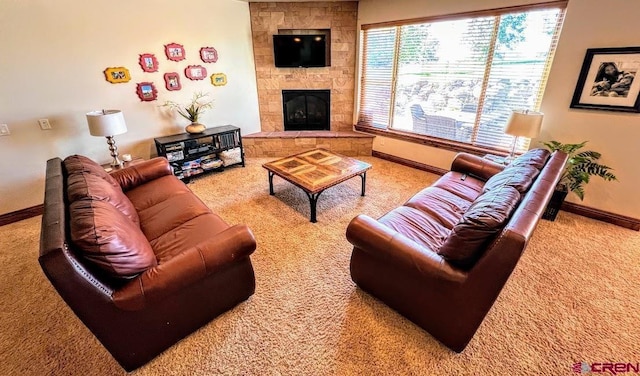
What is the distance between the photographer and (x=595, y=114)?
8.86 feet

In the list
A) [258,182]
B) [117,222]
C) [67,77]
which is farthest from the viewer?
[258,182]

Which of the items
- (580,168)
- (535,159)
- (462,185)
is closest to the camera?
(535,159)

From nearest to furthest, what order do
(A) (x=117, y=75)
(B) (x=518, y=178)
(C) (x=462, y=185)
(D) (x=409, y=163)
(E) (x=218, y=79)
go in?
(B) (x=518, y=178)
(C) (x=462, y=185)
(A) (x=117, y=75)
(E) (x=218, y=79)
(D) (x=409, y=163)

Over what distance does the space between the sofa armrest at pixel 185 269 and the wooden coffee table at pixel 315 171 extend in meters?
1.19

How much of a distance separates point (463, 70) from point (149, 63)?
4077mm

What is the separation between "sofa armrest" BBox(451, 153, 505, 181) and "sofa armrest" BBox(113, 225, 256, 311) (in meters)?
2.40

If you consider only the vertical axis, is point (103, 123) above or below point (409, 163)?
above

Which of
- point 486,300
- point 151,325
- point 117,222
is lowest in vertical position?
point 151,325

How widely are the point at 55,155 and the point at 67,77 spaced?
2.89ft

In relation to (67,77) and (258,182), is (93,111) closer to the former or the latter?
(67,77)

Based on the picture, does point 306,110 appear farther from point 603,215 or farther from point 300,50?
point 603,215

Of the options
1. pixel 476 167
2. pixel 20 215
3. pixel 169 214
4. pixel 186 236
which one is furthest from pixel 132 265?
pixel 476 167

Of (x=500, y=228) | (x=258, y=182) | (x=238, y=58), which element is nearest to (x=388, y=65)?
(x=238, y=58)

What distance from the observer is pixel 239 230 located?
1.68 m
